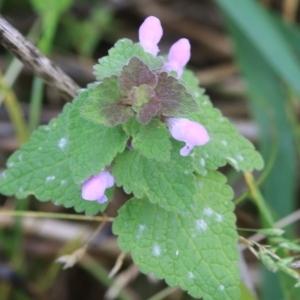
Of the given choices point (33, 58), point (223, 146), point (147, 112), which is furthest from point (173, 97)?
point (33, 58)

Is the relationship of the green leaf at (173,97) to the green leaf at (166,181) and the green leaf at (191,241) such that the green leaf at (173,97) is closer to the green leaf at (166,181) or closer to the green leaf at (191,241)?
the green leaf at (166,181)

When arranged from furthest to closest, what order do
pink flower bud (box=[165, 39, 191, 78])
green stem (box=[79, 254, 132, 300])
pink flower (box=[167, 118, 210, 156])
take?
green stem (box=[79, 254, 132, 300]) → pink flower bud (box=[165, 39, 191, 78]) → pink flower (box=[167, 118, 210, 156])

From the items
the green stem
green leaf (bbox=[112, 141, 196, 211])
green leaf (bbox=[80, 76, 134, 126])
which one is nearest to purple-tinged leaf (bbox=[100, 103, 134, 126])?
green leaf (bbox=[80, 76, 134, 126])

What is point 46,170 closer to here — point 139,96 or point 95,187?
point 95,187

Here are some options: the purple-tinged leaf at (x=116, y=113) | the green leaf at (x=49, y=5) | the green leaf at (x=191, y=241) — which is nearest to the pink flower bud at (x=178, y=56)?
the purple-tinged leaf at (x=116, y=113)

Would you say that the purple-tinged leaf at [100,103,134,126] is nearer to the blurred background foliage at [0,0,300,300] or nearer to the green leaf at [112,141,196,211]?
the green leaf at [112,141,196,211]
